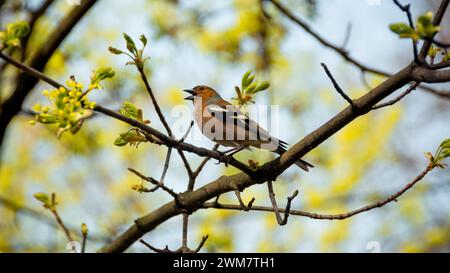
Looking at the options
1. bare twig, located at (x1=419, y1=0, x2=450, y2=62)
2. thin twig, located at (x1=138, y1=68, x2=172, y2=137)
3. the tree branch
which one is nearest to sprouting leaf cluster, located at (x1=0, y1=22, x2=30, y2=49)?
thin twig, located at (x1=138, y1=68, x2=172, y2=137)

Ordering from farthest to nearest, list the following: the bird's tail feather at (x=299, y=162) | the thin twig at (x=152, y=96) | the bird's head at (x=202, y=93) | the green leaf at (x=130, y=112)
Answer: the bird's head at (x=202, y=93)
the bird's tail feather at (x=299, y=162)
the green leaf at (x=130, y=112)
the thin twig at (x=152, y=96)

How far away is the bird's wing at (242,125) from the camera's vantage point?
4438 mm

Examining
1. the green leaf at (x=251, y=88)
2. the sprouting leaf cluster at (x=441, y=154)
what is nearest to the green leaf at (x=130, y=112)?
the green leaf at (x=251, y=88)

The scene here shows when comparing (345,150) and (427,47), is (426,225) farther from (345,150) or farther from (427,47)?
(427,47)

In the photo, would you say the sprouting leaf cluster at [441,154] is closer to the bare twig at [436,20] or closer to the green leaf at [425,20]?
the bare twig at [436,20]

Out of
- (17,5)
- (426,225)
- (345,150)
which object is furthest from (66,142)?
(426,225)

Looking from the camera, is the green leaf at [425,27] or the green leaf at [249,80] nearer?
the green leaf at [425,27]

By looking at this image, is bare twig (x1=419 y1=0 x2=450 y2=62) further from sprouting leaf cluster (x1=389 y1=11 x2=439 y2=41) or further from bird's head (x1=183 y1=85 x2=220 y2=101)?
bird's head (x1=183 y1=85 x2=220 y2=101)

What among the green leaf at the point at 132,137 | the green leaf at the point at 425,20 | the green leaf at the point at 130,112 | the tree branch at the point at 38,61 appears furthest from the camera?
the tree branch at the point at 38,61

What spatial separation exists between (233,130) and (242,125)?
0.09m

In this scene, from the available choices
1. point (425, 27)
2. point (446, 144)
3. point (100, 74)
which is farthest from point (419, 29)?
point (100, 74)

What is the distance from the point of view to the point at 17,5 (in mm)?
7617

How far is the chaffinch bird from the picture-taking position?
4.41 meters
